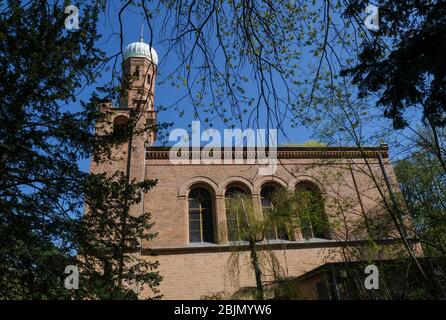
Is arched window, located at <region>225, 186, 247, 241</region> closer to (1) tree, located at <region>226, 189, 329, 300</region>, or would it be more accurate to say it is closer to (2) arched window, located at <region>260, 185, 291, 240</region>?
(1) tree, located at <region>226, 189, 329, 300</region>

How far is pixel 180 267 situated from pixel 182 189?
3.71 meters

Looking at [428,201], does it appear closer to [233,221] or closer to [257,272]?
[257,272]

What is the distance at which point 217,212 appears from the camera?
54.6 feet

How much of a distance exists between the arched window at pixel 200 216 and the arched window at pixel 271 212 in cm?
259

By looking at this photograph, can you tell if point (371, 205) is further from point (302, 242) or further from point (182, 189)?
point (182, 189)

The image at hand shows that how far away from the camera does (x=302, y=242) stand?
1634 cm

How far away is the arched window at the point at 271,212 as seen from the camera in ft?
48.3

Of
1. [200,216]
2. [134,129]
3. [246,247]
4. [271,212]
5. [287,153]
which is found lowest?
[246,247]

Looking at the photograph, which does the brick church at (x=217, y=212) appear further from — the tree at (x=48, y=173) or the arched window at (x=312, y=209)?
the tree at (x=48, y=173)

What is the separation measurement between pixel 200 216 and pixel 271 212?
12.5ft

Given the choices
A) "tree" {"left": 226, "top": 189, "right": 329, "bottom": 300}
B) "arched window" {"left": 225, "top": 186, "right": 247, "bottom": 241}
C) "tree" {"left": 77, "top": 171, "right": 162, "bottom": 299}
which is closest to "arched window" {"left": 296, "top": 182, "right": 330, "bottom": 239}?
"tree" {"left": 226, "top": 189, "right": 329, "bottom": 300}

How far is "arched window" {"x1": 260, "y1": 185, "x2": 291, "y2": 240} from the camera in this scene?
1471 cm

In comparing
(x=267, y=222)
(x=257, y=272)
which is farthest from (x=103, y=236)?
(x=267, y=222)
